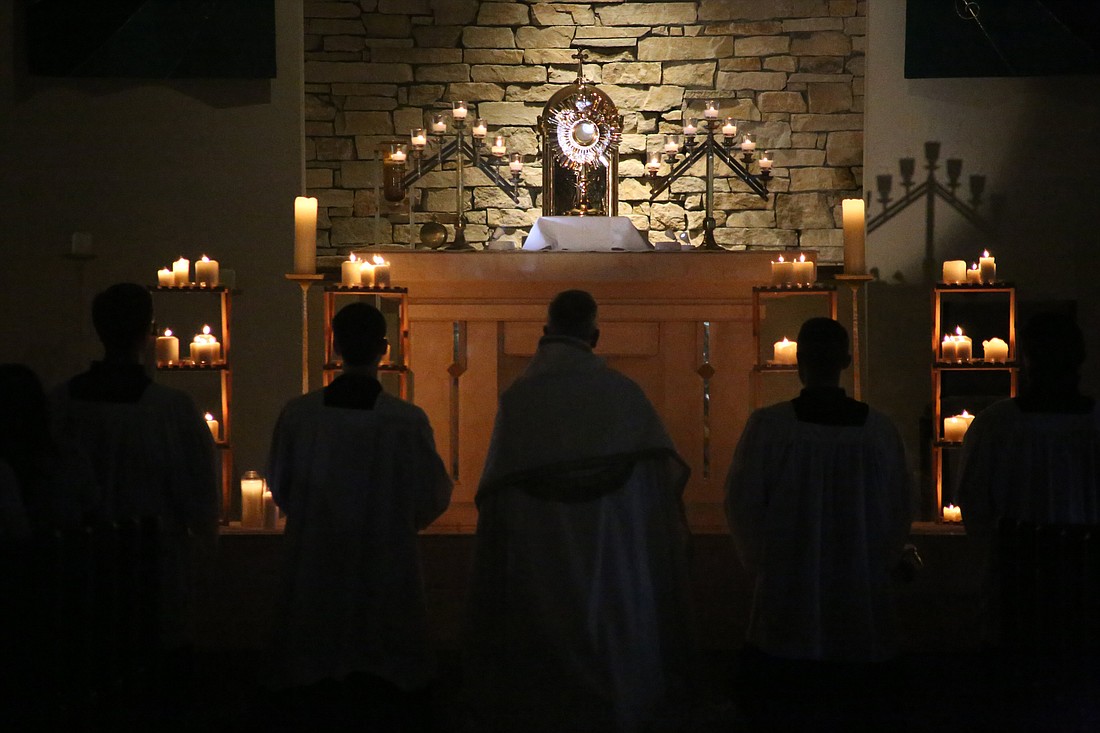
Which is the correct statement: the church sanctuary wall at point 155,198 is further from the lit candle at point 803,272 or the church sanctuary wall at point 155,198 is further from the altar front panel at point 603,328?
the lit candle at point 803,272

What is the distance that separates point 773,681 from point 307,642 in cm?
152

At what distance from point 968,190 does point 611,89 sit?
2489 millimetres

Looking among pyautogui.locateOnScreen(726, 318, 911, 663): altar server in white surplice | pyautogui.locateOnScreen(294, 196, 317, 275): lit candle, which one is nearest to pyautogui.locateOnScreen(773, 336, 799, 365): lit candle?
pyautogui.locateOnScreen(726, 318, 911, 663): altar server in white surplice

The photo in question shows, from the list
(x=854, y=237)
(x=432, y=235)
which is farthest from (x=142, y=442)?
(x=854, y=237)

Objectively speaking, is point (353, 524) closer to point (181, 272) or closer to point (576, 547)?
point (576, 547)

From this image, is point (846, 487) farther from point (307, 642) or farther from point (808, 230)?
point (808, 230)

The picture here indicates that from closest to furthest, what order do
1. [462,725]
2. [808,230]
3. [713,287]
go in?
[462,725] < [713,287] < [808,230]

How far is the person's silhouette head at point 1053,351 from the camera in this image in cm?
385

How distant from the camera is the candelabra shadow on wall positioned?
23.1 ft

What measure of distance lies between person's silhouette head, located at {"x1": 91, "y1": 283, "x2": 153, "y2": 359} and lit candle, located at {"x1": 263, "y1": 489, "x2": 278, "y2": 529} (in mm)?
1940

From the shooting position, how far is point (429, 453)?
13.3 feet

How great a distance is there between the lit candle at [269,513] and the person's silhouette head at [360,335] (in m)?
1.93

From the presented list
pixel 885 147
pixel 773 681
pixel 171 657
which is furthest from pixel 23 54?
pixel 773 681

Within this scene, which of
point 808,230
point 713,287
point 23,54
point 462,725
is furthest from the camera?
point 808,230
